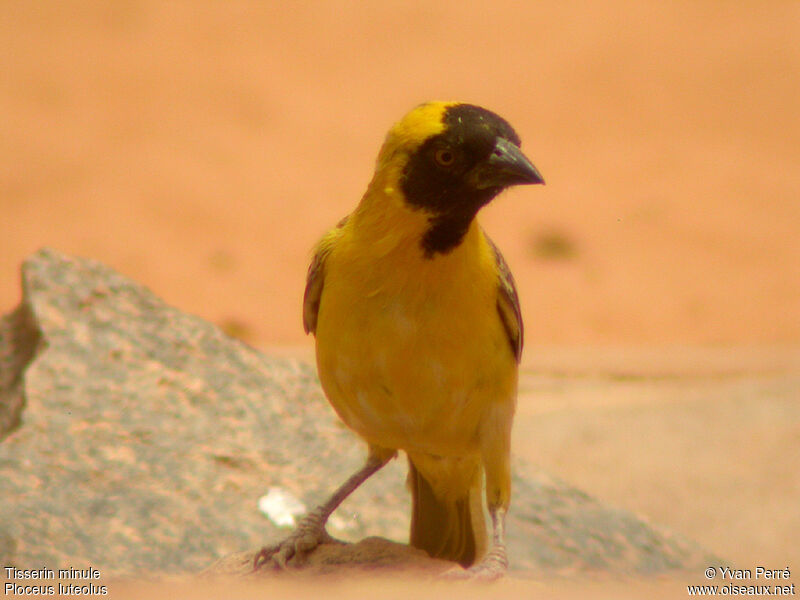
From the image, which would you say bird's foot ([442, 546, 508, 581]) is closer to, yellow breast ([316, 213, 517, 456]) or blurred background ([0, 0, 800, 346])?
yellow breast ([316, 213, 517, 456])

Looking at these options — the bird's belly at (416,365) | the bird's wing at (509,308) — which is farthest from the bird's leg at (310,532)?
the bird's wing at (509,308)

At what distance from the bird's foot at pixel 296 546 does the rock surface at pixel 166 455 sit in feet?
2.02

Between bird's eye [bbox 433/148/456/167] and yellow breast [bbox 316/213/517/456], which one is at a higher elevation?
bird's eye [bbox 433/148/456/167]

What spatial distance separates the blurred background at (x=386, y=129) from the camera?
1456 centimetres

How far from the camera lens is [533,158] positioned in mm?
18188

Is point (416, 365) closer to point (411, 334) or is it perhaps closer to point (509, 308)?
point (411, 334)

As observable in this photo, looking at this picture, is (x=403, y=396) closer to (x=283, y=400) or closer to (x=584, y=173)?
(x=283, y=400)

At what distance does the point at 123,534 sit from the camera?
186 inches

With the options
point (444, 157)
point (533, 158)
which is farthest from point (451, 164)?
point (533, 158)

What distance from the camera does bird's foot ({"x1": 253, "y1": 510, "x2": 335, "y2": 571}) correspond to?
419 centimetres

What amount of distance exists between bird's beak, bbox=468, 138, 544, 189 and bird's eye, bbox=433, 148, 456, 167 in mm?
79

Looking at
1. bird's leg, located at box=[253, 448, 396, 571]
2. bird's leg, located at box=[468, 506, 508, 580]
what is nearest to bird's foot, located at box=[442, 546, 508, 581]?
bird's leg, located at box=[468, 506, 508, 580]

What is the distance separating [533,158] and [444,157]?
15.0m

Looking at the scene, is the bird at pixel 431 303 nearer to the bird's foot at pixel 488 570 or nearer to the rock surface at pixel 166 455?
the bird's foot at pixel 488 570
